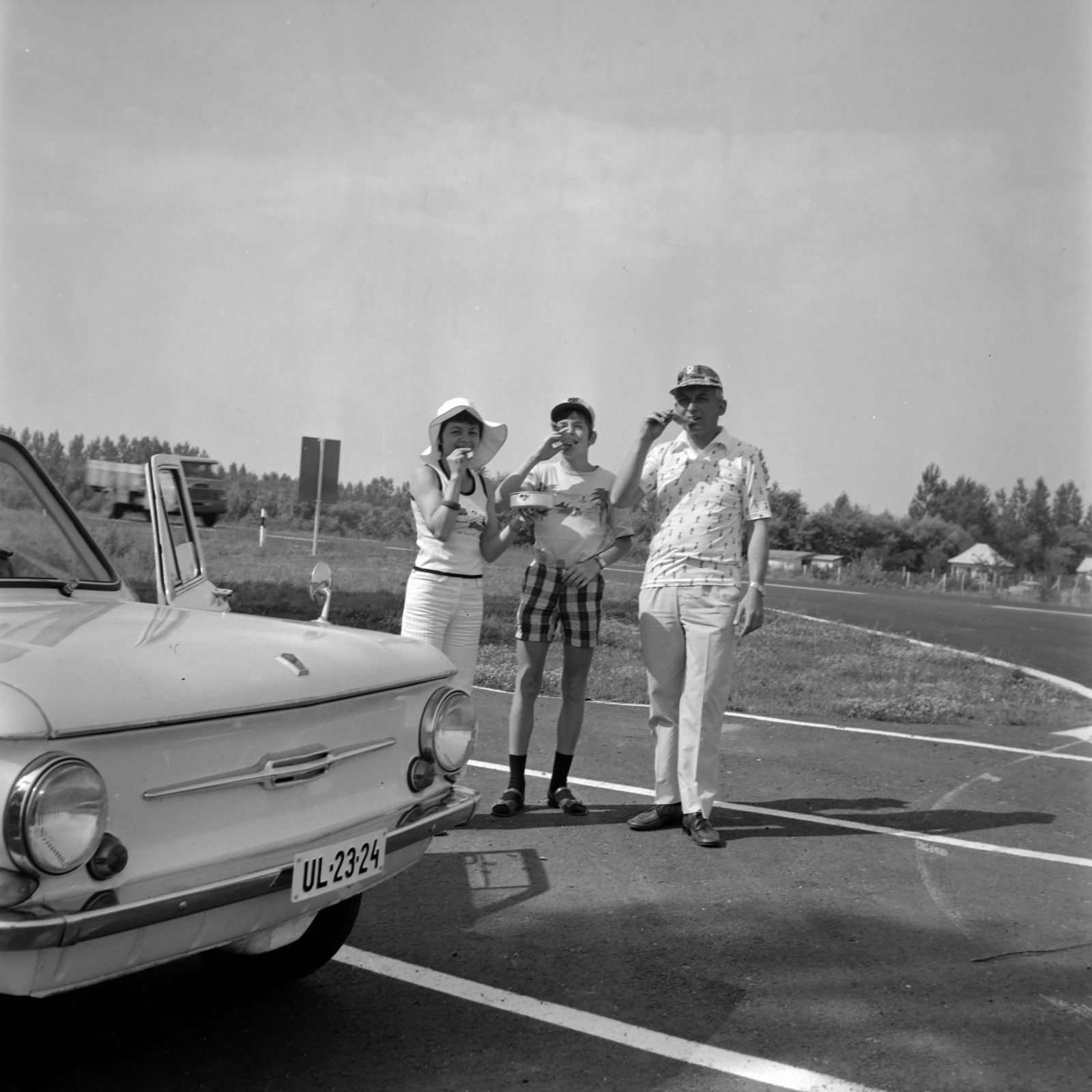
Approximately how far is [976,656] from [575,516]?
923 centimetres

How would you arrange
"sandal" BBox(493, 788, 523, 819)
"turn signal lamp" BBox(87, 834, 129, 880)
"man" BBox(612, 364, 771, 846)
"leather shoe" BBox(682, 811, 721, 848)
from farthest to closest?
"sandal" BBox(493, 788, 523, 819)
"man" BBox(612, 364, 771, 846)
"leather shoe" BBox(682, 811, 721, 848)
"turn signal lamp" BBox(87, 834, 129, 880)

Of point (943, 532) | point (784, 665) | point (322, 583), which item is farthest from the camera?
point (943, 532)

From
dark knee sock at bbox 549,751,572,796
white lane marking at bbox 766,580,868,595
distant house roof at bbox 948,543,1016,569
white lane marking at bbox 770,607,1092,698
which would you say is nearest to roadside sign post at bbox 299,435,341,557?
white lane marking at bbox 770,607,1092,698

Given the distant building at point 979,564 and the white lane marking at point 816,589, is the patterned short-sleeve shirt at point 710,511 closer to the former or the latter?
the white lane marking at point 816,589

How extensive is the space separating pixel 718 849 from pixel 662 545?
145 centimetres

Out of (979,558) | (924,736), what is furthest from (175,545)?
(979,558)

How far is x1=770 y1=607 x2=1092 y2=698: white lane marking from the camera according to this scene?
439 inches

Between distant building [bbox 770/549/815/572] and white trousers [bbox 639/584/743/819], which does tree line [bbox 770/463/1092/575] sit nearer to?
distant building [bbox 770/549/815/572]

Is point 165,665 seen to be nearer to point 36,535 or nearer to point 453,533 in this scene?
point 36,535

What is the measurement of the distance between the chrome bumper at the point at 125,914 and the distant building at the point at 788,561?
34.0 m

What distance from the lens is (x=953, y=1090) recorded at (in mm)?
2834

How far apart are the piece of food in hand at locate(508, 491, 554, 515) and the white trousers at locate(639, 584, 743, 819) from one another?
66 cm

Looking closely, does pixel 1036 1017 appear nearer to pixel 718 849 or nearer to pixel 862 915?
pixel 862 915

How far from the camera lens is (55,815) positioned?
7.33ft
